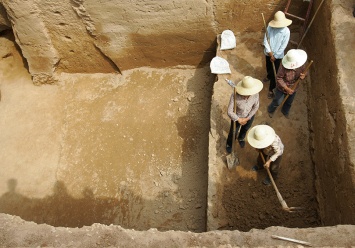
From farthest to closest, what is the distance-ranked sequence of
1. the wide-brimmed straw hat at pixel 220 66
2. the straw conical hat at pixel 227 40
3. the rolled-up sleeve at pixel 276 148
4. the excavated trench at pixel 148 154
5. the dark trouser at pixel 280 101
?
1. the straw conical hat at pixel 227 40
2. the wide-brimmed straw hat at pixel 220 66
3. the dark trouser at pixel 280 101
4. the excavated trench at pixel 148 154
5. the rolled-up sleeve at pixel 276 148

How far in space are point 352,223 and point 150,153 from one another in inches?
124

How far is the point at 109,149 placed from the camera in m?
5.89

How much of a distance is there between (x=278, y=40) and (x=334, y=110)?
1.28 meters

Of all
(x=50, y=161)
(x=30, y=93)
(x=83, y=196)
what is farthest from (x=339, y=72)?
(x=30, y=93)

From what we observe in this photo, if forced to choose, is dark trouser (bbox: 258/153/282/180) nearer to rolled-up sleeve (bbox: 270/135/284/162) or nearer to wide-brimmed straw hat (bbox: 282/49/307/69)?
rolled-up sleeve (bbox: 270/135/284/162)

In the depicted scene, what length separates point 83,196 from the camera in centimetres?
550

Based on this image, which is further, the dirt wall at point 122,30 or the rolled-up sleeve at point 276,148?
the dirt wall at point 122,30

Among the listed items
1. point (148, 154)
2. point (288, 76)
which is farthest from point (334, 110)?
point (148, 154)

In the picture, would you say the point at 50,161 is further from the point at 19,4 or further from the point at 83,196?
the point at 19,4

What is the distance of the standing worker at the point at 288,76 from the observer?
4.33m

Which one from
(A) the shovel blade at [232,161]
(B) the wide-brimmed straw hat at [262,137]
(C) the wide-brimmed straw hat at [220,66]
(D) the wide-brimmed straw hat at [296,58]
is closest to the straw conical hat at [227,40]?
(C) the wide-brimmed straw hat at [220,66]

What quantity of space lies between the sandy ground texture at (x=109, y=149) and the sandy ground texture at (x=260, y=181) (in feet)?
1.84

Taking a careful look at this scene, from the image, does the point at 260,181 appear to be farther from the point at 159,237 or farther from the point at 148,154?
the point at 148,154

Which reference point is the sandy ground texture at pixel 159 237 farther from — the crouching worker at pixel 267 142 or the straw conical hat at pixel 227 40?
the straw conical hat at pixel 227 40
